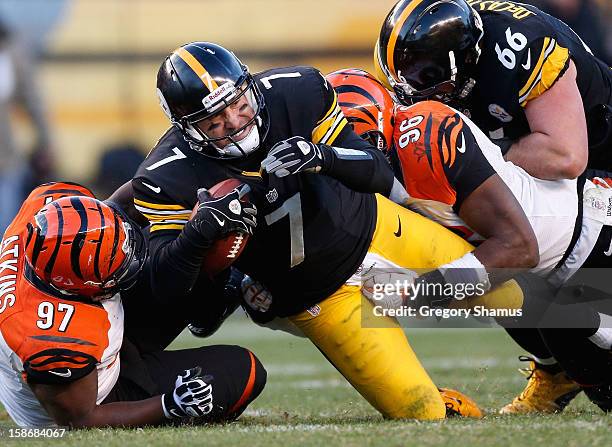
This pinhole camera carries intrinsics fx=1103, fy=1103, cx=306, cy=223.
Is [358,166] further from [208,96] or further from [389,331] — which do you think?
[389,331]

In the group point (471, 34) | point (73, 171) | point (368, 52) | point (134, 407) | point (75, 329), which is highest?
point (471, 34)

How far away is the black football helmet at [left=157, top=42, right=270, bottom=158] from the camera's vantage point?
12.6 feet

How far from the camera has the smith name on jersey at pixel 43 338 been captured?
3.63 m

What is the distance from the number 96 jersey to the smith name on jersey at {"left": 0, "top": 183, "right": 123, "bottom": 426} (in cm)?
171

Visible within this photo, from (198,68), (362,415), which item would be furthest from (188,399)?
(198,68)

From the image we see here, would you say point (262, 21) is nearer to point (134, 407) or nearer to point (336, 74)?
point (336, 74)

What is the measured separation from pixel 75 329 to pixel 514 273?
165 cm

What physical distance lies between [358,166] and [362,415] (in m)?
1.18

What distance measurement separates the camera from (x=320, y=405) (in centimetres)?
478

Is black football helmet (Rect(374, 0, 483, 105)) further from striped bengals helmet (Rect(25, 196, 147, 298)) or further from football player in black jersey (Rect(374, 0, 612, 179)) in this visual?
striped bengals helmet (Rect(25, 196, 147, 298))

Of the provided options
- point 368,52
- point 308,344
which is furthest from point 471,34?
point 368,52

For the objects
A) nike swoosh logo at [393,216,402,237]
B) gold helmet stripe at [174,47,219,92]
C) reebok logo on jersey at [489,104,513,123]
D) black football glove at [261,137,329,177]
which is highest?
gold helmet stripe at [174,47,219,92]

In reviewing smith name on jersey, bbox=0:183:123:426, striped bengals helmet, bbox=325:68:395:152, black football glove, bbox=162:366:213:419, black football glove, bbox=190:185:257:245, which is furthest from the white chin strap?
black football glove, bbox=162:366:213:419

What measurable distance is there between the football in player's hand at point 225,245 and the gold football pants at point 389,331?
0.45 m
